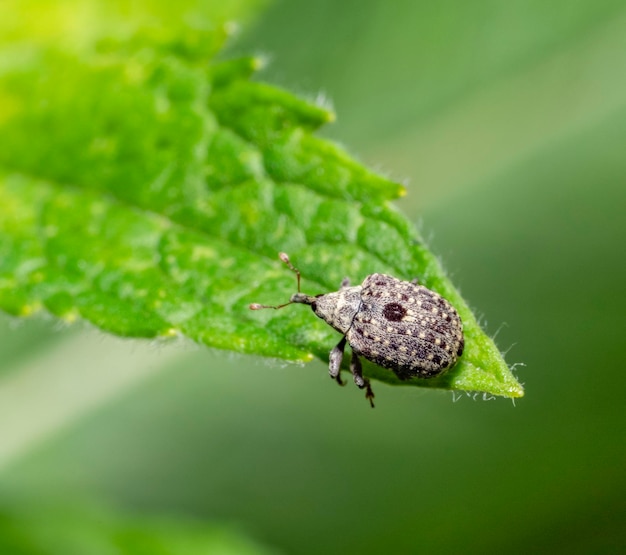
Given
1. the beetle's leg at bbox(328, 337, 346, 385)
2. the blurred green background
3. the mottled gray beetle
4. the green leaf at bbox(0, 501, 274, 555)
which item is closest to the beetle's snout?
the mottled gray beetle

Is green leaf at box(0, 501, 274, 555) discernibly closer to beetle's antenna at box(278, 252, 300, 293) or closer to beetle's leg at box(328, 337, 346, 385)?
beetle's leg at box(328, 337, 346, 385)

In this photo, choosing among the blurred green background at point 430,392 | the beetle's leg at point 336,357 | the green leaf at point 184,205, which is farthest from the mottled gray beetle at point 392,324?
the blurred green background at point 430,392

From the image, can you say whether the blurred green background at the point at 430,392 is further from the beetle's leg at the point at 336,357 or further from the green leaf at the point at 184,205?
the green leaf at the point at 184,205

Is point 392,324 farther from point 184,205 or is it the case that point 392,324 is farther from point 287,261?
point 184,205

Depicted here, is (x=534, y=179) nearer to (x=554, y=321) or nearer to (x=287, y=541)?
(x=554, y=321)

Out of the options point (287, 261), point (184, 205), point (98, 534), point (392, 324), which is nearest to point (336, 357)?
point (392, 324)

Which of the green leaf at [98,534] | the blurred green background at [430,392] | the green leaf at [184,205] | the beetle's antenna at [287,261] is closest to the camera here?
the green leaf at [184,205]
